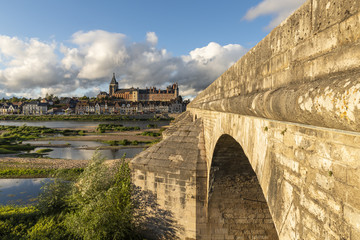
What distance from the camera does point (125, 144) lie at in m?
35.7

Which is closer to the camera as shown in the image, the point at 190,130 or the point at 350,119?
the point at 350,119

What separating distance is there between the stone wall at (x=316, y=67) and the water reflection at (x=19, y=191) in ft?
50.4

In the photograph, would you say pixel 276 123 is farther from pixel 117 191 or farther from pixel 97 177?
pixel 97 177

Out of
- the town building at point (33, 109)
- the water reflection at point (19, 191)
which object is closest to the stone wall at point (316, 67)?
the water reflection at point (19, 191)

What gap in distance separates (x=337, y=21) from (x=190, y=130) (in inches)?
350

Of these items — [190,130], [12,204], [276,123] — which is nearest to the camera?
[276,123]

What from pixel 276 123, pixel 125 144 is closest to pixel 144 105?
pixel 125 144

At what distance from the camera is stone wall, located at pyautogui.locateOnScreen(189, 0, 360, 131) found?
1415 millimetres

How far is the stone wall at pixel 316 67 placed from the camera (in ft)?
4.64

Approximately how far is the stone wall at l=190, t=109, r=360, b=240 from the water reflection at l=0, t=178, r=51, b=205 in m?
15.1

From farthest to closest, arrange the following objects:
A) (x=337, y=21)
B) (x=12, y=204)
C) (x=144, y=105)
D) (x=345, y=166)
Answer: (x=144, y=105) → (x=12, y=204) → (x=337, y=21) → (x=345, y=166)

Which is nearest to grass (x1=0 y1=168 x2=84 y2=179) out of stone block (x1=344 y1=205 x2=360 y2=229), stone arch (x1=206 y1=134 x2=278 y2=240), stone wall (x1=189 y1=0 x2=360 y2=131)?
stone arch (x1=206 y1=134 x2=278 y2=240)

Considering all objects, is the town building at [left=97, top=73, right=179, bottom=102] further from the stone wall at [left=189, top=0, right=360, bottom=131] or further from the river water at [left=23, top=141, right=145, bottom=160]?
the stone wall at [left=189, top=0, right=360, bottom=131]

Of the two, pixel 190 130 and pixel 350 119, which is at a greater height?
pixel 350 119
